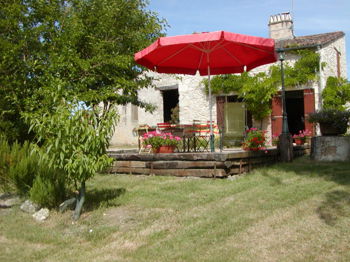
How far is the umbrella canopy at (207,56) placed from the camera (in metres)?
5.98

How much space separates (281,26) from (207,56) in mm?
7861

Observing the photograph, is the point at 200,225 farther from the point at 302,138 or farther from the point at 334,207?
the point at 302,138

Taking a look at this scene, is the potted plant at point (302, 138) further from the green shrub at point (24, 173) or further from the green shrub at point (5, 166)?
the green shrub at point (5, 166)

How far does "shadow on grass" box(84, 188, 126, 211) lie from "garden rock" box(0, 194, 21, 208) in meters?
0.98

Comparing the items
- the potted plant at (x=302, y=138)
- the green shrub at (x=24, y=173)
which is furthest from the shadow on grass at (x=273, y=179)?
the potted plant at (x=302, y=138)

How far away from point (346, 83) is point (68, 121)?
415 inches

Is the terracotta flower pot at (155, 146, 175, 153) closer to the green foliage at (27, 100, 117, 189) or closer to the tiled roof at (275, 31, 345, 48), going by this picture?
the green foliage at (27, 100, 117, 189)

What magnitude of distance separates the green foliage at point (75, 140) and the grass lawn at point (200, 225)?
1.98ft

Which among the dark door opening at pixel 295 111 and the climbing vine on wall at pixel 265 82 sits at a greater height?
the climbing vine on wall at pixel 265 82

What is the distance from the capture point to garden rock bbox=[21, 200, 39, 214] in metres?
4.63

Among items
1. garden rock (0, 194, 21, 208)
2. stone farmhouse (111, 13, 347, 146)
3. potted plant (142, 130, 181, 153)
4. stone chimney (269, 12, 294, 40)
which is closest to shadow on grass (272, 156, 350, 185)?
potted plant (142, 130, 181, 153)

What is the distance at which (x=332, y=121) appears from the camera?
23.2ft

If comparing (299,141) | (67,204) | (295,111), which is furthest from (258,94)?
Answer: (67,204)

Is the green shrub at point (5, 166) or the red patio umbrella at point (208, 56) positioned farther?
the red patio umbrella at point (208, 56)
